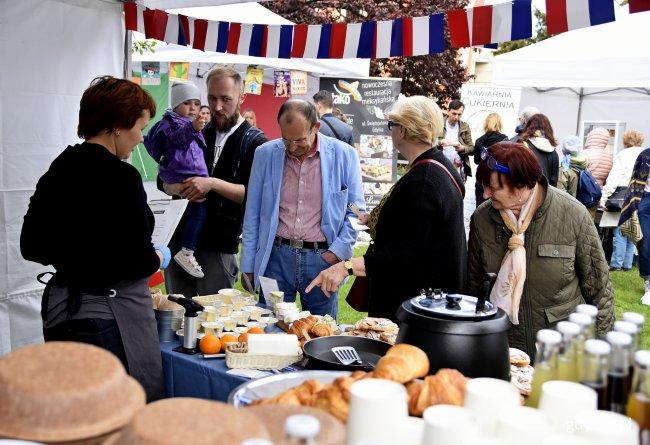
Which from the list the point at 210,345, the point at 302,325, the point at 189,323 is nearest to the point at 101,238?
the point at 189,323

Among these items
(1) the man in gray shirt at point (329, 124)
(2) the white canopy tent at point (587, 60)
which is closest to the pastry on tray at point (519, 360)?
(1) the man in gray shirt at point (329, 124)

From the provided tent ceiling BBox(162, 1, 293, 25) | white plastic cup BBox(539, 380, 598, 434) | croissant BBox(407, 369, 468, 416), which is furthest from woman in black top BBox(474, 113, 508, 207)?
white plastic cup BBox(539, 380, 598, 434)

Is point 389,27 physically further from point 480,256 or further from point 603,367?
point 603,367

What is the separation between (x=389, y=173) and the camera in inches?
405

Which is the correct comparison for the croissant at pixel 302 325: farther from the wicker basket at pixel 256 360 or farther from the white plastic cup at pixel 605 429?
the white plastic cup at pixel 605 429

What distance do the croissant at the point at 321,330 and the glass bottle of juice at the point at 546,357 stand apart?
1240 mm

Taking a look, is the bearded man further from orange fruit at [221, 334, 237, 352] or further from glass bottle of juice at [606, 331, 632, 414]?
glass bottle of juice at [606, 331, 632, 414]

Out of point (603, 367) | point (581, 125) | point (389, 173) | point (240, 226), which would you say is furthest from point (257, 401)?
point (581, 125)

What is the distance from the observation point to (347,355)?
2.16 metres

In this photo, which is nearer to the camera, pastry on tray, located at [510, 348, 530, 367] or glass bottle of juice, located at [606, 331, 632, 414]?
glass bottle of juice, located at [606, 331, 632, 414]

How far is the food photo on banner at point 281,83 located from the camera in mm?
9305

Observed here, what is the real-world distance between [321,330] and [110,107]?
1.17 meters

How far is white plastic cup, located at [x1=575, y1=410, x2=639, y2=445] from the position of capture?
0.97 metres

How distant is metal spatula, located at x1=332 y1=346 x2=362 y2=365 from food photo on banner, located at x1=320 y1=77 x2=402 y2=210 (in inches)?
318
